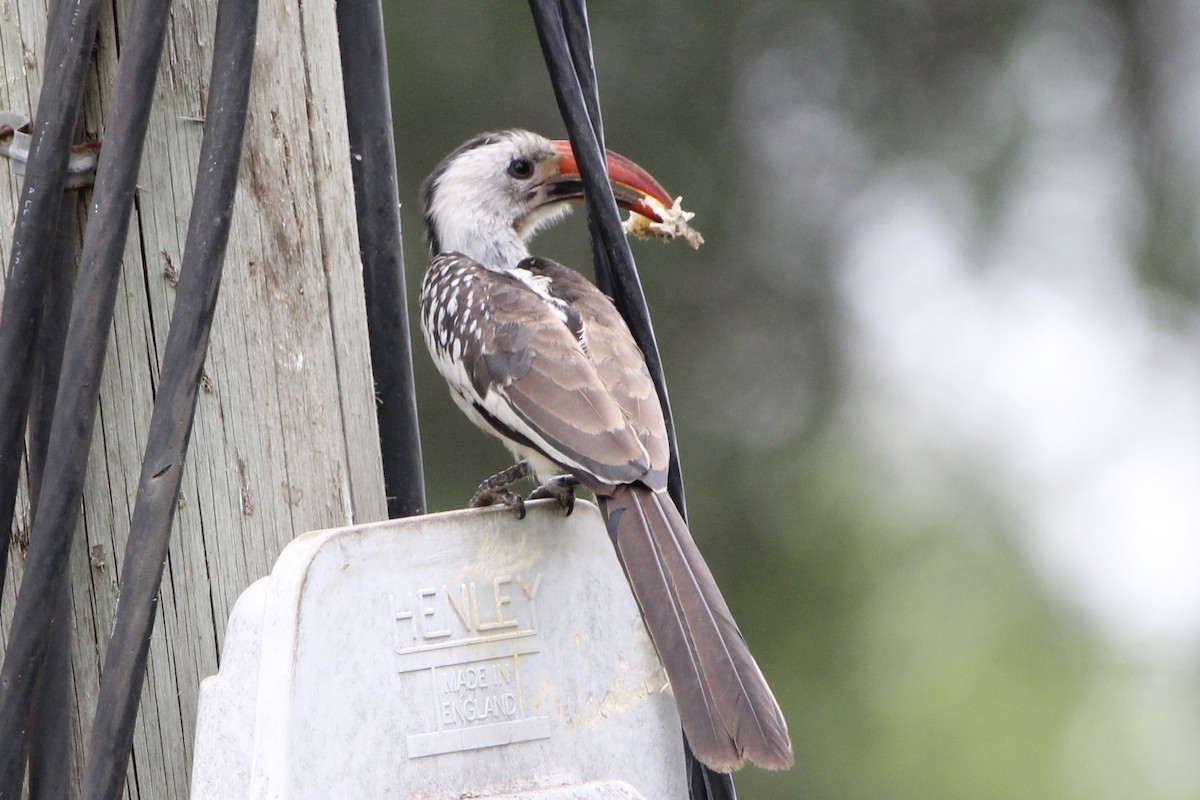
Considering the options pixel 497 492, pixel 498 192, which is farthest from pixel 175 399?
pixel 498 192

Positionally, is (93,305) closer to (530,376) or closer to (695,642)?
(530,376)

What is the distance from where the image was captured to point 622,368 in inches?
94.3

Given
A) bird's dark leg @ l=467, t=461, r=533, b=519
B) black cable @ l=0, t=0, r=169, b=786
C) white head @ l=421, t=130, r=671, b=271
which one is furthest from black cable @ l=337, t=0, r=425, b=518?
white head @ l=421, t=130, r=671, b=271

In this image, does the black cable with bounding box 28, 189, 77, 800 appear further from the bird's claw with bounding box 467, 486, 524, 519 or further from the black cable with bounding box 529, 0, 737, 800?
the black cable with bounding box 529, 0, 737, 800

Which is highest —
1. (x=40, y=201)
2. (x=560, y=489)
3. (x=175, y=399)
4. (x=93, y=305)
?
(x=40, y=201)

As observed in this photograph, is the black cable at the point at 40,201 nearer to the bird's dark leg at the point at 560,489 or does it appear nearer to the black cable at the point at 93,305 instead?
the black cable at the point at 93,305

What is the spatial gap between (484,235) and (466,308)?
58cm

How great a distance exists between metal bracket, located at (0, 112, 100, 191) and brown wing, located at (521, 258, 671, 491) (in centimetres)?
80

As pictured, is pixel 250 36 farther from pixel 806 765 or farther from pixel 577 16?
pixel 806 765

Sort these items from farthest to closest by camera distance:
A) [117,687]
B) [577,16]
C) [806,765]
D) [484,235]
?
1. [806,765]
2. [484,235]
3. [577,16]
4. [117,687]

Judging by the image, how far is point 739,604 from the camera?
6.96 m

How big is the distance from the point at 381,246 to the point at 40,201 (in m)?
0.63

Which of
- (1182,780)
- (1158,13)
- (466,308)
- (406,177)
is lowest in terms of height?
(1182,780)

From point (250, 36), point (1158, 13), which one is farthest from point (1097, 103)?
point (250, 36)
